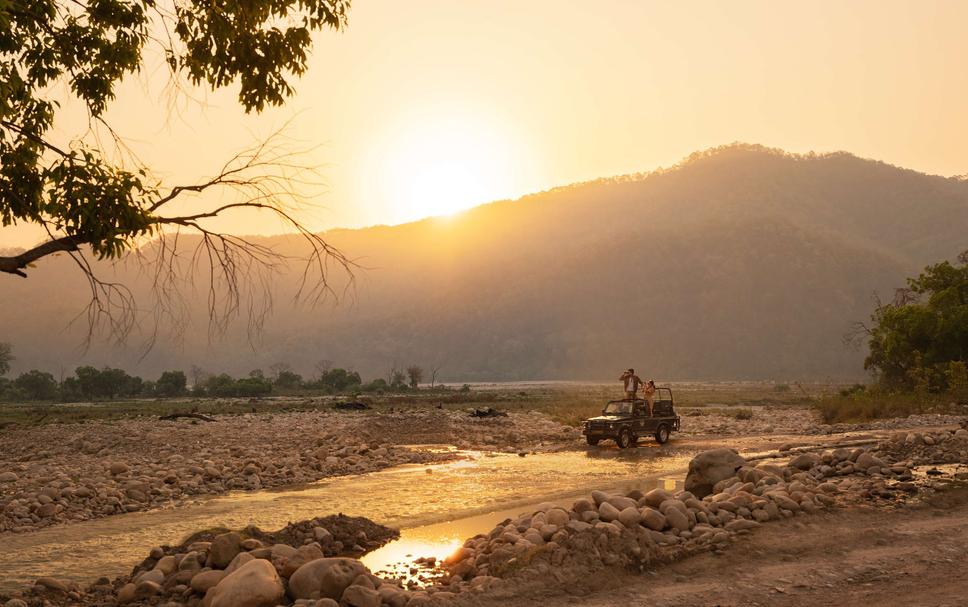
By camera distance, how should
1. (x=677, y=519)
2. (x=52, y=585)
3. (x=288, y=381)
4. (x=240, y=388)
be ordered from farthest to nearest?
(x=288, y=381) < (x=240, y=388) < (x=677, y=519) < (x=52, y=585)

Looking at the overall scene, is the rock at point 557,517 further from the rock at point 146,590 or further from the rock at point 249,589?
the rock at point 146,590

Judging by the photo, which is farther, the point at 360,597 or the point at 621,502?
the point at 621,502

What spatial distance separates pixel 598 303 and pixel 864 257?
46.9 m

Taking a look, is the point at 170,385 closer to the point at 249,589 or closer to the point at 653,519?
the point at 653,519

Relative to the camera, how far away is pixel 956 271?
120 ft

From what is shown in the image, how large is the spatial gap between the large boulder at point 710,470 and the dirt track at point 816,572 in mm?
3208

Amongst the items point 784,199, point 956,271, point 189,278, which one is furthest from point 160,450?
point 784,199

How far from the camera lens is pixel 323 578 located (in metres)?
8.02

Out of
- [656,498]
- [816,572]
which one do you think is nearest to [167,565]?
[656,498]

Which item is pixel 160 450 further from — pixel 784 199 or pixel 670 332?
pixel 784 199

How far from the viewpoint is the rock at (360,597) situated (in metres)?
7.60

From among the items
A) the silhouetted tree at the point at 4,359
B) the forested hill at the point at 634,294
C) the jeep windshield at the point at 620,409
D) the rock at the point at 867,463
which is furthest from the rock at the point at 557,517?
the forested hill at the point at 634,294

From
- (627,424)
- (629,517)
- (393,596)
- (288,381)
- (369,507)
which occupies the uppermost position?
(288,381)

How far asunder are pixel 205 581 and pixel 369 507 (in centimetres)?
685
